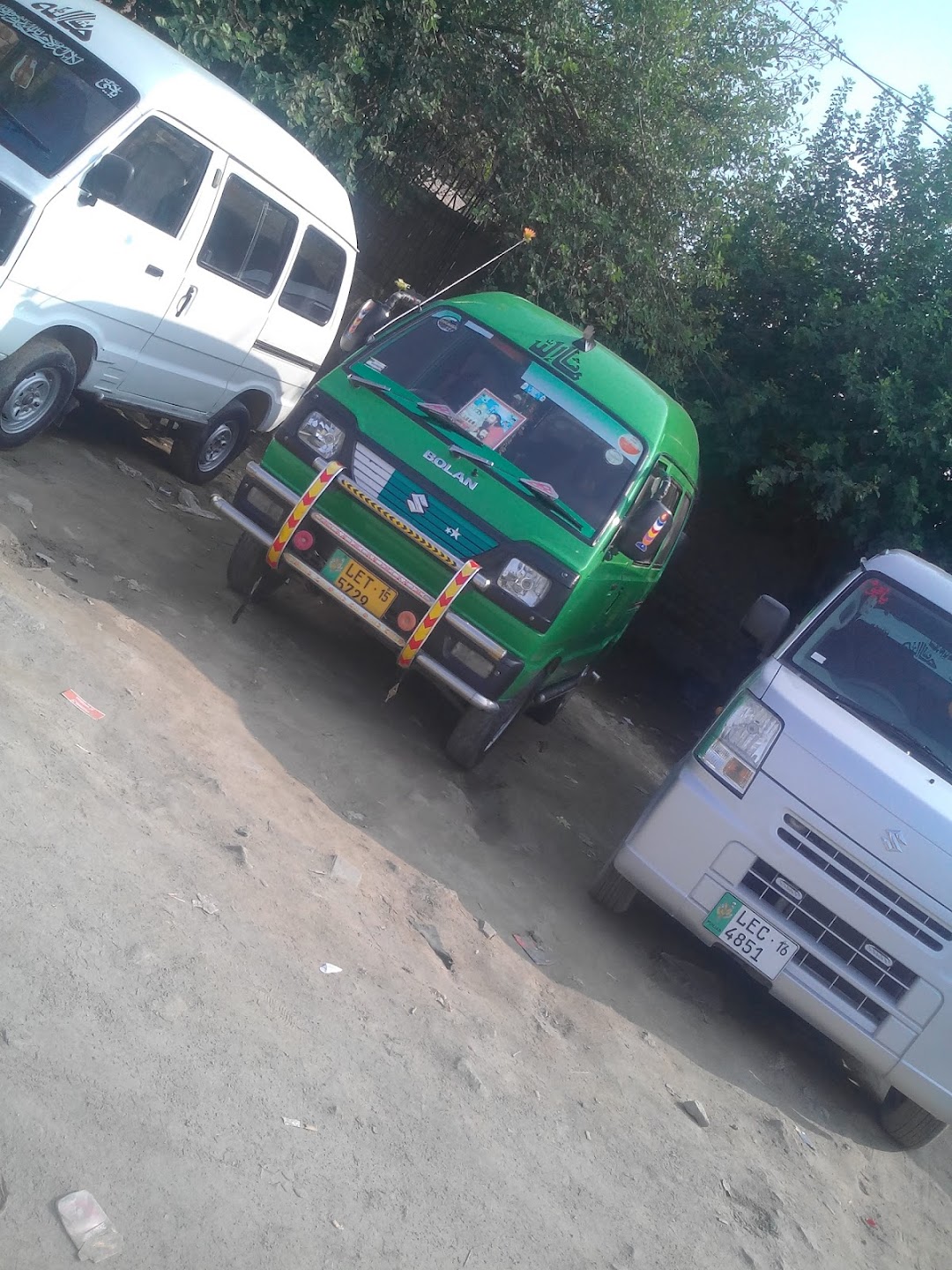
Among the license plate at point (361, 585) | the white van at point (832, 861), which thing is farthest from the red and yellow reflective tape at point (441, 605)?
the white van at point (832, 861)

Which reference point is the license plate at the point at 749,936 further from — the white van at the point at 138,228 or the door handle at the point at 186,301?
the door handle at the point at 186,301

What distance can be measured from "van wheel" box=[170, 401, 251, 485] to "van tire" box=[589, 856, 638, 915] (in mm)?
4301

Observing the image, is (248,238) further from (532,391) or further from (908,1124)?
(908,1124)

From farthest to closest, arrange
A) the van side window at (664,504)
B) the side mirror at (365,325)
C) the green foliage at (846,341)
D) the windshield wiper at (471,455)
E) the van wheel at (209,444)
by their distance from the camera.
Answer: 1. the green foliage at (846,341)
2. the van wheel at (209,444)
3. the side mirror at (365,325)
4. the van side window at (664,504)
5. the windshield wiper at (471,455)

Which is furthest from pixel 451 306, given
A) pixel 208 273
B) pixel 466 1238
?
pixel 466 1238

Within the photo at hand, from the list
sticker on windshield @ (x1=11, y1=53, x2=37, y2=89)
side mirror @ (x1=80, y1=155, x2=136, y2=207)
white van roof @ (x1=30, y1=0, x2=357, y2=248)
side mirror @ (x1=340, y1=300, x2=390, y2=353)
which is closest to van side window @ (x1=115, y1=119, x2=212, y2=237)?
white van roof @ (x1=30, y1=0, x2=357, y2=248)

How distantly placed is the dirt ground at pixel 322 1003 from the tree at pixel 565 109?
4405 mm

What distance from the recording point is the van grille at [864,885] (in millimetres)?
4652

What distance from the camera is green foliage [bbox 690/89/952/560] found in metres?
9.65

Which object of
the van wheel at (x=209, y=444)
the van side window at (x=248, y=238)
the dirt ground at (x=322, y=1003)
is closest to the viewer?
the dirt ground at (x=322, y=1003)

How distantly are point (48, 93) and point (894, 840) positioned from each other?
5.64 m

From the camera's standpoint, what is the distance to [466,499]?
566 centimetres

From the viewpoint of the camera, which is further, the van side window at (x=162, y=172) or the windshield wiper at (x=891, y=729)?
the van side window at (x=162, y=172)

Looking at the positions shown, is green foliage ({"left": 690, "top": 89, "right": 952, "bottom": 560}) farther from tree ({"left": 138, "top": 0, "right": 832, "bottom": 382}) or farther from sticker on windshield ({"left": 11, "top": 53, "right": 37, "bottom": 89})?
sticker on windshield ({"left": 11, "top": 53, "right": 37, "bottom": 89})
